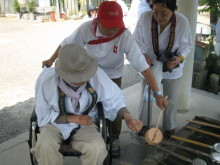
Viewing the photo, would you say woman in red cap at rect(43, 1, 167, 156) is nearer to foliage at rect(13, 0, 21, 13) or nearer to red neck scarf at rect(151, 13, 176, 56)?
red neck scarf at rect(151, 13, 176, 56)

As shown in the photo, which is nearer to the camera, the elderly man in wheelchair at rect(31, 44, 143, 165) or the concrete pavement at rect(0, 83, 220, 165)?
the elderly man in wheelchair at rect(31, 44, 143, 165)

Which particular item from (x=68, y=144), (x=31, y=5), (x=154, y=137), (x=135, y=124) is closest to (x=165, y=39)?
(x=154, y=137)

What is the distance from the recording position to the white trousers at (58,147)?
6.22 feet

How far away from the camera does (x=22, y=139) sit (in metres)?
3.02

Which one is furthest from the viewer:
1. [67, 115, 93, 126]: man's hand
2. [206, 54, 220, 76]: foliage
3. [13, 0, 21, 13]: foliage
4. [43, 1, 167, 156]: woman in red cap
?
[13, 0, 21, 13]: foliage

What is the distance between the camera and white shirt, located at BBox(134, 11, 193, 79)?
8.38 ft

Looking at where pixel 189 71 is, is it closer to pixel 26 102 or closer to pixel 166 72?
pixel 166 72

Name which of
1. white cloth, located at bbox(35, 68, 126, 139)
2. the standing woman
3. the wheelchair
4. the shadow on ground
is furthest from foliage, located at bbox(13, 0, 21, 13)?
the wheelchair

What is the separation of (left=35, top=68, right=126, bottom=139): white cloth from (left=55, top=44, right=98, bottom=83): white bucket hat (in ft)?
0.57

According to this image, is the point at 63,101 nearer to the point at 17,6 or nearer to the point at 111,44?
the point at 111,44

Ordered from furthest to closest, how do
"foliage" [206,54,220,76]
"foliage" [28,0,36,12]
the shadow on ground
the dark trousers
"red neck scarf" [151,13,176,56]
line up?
"foliage" [28,0,36,12], "foliage" [206,54,220,76], the shadow on ground, the dark trousers, "red neck scarf" [151,13,176,56]

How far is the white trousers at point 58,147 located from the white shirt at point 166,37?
116cm

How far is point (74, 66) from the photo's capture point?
1.89 meters

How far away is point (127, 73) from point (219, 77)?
6.65 feet
